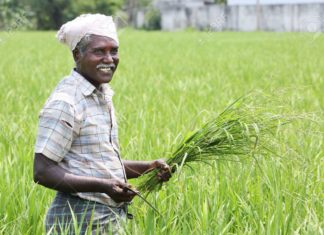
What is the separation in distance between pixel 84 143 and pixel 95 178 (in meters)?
0.12

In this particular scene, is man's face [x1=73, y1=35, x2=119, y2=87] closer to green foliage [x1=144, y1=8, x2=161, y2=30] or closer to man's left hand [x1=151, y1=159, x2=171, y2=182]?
man's left hand [x1=151, y1=159, x2=171, y2=182]

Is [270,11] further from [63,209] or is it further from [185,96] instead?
[63,209]

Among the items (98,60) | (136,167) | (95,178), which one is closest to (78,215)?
(95,178)

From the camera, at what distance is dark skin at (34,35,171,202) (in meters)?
1.97

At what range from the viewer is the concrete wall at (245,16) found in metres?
31.3

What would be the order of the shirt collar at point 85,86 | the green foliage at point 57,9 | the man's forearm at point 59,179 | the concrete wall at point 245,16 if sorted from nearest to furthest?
the man's forearm at point 59,179
the shirt collar at point 85,86
the concrete wall at point 245,16
the green foliage at point 57,9

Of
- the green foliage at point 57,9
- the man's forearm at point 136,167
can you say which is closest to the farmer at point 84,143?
the man's forearm at point 136,167

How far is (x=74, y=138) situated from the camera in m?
2.03

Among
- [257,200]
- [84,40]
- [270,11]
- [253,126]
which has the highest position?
[84,40]

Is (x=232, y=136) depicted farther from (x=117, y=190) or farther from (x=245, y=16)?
(x=245, y=16)

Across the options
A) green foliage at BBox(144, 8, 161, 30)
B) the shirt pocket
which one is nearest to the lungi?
the shirt pocket

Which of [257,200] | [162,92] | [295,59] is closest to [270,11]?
[295,59]

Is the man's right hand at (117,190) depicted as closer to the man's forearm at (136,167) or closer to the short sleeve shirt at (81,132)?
the short sleeve shirt at (81,132)

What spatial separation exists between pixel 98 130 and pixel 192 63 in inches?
343
